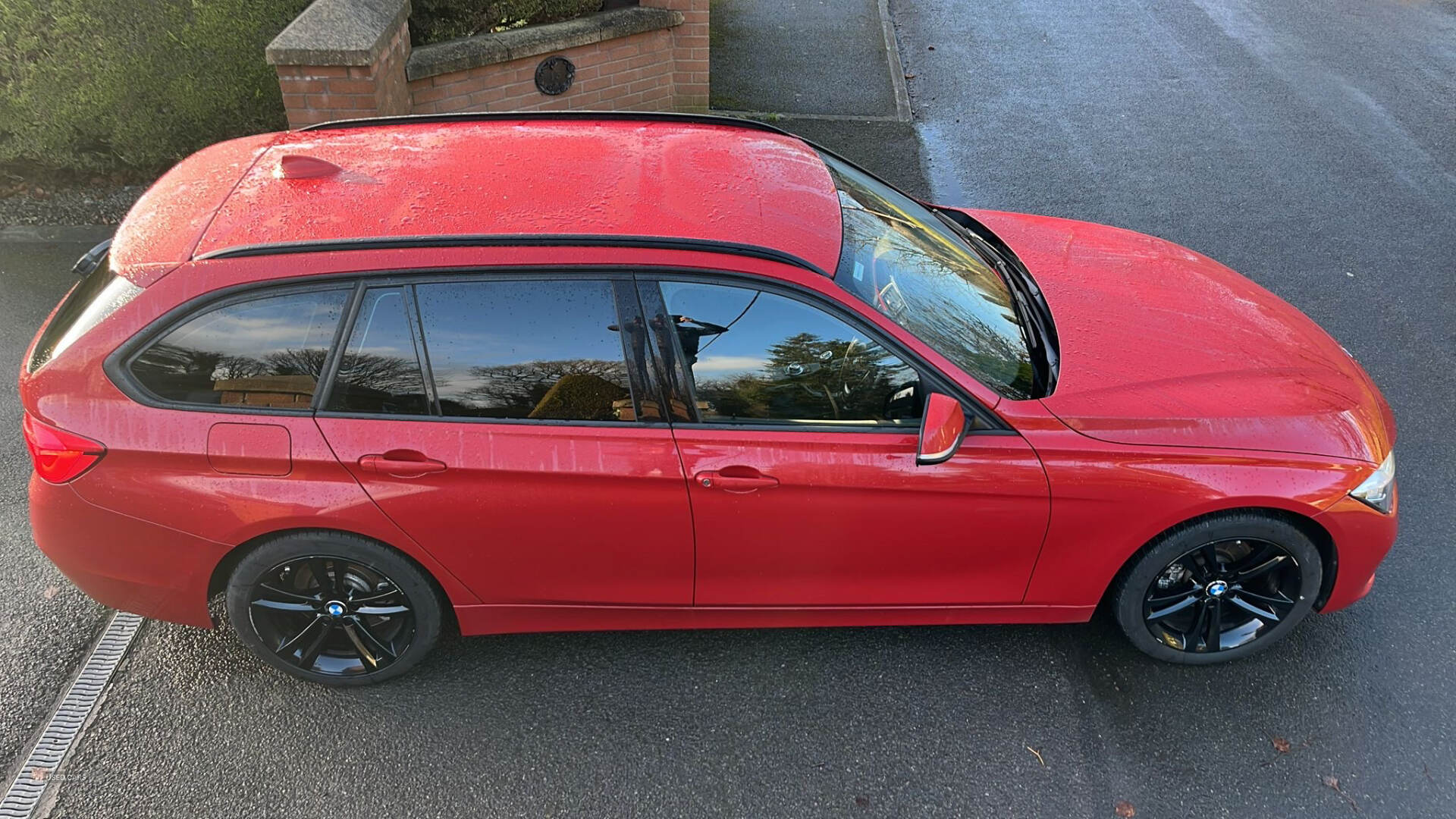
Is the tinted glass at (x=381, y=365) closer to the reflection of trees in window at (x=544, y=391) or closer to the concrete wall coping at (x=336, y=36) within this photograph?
the reflection of trees in window at (x=544, y=391)

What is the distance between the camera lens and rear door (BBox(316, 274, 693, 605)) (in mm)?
2920

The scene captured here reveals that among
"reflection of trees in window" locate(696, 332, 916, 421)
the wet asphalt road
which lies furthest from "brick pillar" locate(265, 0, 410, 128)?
"reflection of trees in window" locate(696, 332, 916, 421)

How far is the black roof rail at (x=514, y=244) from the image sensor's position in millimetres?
2896

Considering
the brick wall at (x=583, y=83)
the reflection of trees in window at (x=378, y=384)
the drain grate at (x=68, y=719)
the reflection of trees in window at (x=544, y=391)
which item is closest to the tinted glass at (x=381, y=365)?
the reflection of trees in window at (x=378, y=384)

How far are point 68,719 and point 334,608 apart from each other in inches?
38.7

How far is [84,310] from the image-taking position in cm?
304

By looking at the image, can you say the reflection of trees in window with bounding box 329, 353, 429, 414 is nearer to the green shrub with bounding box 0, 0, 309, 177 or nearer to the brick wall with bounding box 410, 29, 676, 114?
→ the brick wall with bounding box 410, 29, 676, 114

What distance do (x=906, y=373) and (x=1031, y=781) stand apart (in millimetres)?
1365

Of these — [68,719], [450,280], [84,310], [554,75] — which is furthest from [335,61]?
[68,719]

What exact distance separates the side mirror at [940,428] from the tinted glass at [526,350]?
34.8 inches

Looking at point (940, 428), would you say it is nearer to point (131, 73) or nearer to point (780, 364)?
point (780, 364)

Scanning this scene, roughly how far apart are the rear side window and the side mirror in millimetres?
2402

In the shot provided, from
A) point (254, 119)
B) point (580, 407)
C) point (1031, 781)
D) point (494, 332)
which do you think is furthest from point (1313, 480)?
point (254, 119)

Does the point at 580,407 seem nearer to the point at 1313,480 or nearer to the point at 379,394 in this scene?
the point at 379,394
